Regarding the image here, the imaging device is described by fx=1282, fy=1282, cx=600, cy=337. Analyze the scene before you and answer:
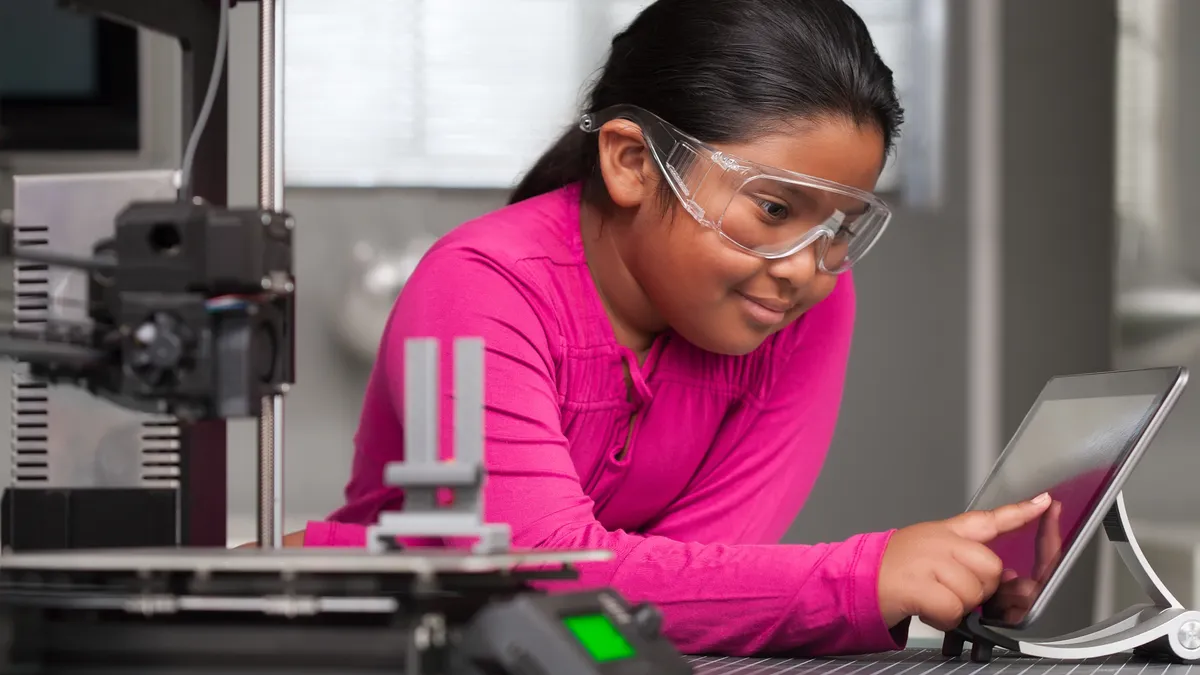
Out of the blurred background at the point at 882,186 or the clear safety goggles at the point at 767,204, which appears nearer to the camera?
the clear safety goggles at the point at 767,204

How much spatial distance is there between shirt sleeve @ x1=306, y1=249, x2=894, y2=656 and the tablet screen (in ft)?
0.36

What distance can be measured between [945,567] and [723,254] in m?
0.41

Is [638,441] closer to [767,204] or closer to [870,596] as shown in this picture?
[767,204]

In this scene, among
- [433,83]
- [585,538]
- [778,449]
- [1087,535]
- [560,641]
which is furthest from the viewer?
[433,83]

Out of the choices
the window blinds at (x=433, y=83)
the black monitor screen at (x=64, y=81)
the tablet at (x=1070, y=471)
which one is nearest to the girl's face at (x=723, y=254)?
the tablet at (x=1070, y=471)

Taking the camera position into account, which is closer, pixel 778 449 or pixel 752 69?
pixel 752 69

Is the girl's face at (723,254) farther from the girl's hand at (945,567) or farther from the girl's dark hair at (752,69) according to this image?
the girl's hand at (945,567)

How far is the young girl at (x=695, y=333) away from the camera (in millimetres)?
1076

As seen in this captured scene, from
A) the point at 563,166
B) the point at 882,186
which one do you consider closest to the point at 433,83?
the point at 882,186

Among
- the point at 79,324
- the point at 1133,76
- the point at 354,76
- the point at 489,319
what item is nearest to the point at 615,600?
the point at 79,324

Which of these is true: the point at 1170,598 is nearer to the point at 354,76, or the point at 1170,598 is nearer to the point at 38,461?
the point at 38,461

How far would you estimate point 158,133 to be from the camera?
9.63ft

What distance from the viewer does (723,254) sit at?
130 centimetres

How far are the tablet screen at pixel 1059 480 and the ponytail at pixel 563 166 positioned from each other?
0.58 meters
